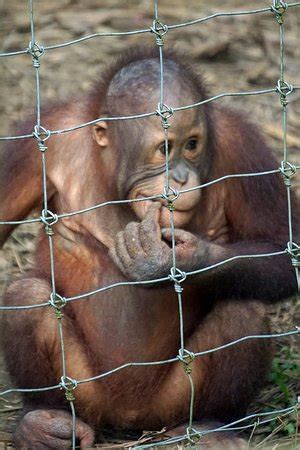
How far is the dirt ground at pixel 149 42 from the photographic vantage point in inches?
326

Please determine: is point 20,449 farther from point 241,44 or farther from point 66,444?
point 241,44

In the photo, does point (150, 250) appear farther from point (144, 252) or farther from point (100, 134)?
point (100, 134)

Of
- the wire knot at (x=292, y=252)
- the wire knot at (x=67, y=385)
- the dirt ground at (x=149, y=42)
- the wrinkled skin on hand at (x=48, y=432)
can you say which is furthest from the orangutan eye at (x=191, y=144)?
the dirt ground at (x=149, y=42)

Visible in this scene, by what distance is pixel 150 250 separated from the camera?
4945 millimetres

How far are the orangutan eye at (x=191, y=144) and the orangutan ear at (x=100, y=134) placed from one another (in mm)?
392

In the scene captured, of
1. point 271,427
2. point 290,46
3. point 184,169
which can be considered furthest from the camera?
point 290,46

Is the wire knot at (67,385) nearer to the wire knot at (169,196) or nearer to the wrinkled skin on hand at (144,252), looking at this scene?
the wrinkled skin on hand at (144,252)

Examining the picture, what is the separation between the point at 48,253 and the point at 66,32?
3652 mm

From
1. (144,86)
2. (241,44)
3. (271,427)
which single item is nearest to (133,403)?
(271,427)

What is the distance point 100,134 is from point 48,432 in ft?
4.25

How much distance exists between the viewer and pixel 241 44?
8852 millimetres

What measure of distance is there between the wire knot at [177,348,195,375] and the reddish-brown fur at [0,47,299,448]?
18 cm

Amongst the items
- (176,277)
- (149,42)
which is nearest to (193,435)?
(176,277)

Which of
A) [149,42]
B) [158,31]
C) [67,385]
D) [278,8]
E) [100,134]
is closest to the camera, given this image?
[158,31]
